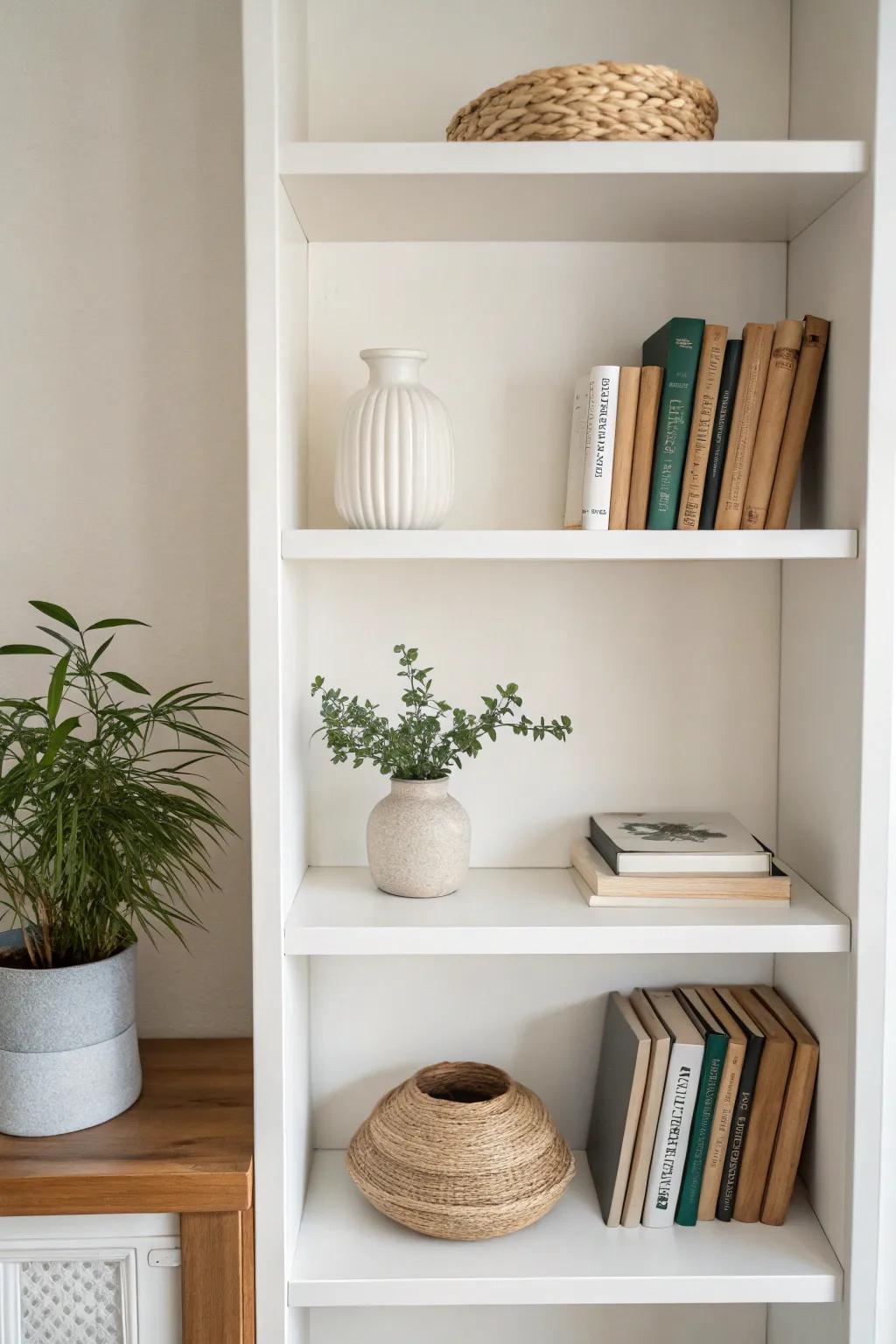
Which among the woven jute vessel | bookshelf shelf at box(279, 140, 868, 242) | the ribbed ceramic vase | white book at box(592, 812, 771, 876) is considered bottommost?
white book at box(592, 812, 771, 876)

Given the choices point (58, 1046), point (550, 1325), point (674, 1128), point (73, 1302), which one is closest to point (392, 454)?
point (58, 1046)

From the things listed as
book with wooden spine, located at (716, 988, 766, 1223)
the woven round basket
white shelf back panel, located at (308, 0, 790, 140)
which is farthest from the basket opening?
white shelf back panel, located at (308, 0, 790, 140)

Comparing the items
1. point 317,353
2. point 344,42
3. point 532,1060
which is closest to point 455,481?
point 317,353

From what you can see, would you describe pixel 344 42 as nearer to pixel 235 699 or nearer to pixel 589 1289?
pixel 235 699

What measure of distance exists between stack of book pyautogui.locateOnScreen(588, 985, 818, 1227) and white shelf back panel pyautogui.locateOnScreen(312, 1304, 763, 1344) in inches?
11.6

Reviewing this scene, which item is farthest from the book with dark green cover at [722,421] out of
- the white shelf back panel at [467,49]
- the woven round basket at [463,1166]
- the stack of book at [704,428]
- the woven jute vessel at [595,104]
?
the woven round basket at [463,1166]

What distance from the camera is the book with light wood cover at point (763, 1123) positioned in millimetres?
1339

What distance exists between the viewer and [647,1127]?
1342 millimetres

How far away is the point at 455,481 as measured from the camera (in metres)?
1.45

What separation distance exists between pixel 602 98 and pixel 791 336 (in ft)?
1.09

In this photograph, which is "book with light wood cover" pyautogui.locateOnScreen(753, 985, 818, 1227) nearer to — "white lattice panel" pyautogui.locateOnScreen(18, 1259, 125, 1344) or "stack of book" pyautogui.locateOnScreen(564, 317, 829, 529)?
"stack of book" pyautogui.locateOnScreen(564, 317, 829, 529)

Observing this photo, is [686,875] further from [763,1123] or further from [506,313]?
[506,313]

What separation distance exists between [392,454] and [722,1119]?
2.90 ft

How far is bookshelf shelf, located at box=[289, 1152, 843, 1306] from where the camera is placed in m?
1.24
